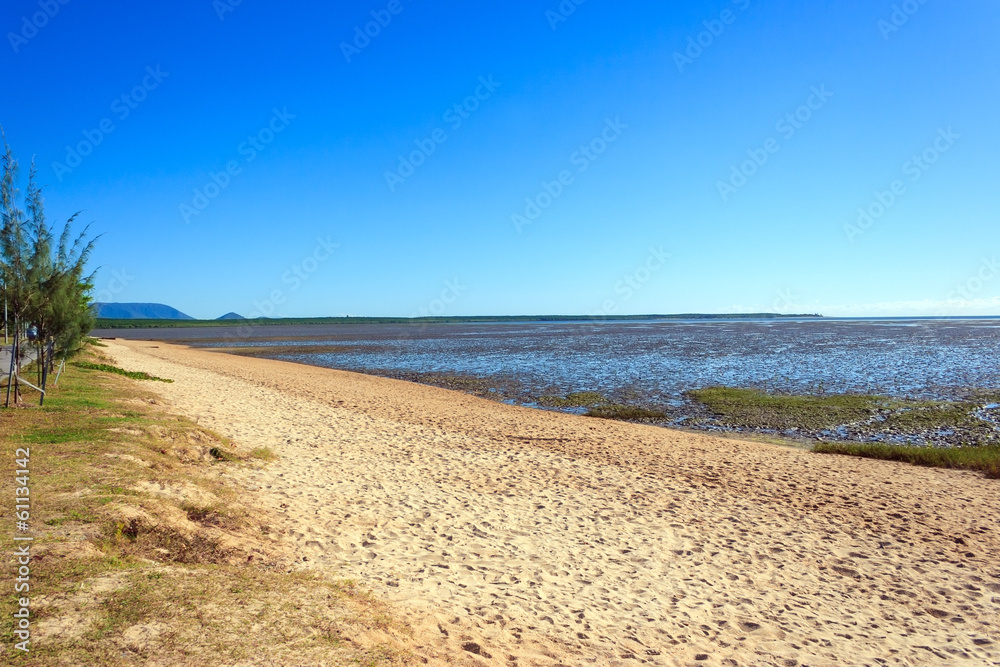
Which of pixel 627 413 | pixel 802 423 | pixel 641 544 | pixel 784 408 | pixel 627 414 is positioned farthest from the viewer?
pixel 784 408

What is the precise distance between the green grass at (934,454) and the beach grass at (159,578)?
49.9 ft

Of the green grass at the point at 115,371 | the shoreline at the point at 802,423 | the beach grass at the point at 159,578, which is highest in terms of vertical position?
the green grass at the point at 115,371

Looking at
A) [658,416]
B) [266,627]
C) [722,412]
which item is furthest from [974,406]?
[266,627]

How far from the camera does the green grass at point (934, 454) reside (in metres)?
13.9

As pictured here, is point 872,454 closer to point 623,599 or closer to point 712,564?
point 712,564

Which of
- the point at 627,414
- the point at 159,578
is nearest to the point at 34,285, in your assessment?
the point at 159,578

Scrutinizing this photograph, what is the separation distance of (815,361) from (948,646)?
41511mm

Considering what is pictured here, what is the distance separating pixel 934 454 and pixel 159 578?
17817 millimetres

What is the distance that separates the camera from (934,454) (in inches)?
584

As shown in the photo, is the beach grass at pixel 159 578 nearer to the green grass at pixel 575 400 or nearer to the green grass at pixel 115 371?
the green grass at pixel 115 371

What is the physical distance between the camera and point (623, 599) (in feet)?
22.9

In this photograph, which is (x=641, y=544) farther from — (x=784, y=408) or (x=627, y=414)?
(x=784, y=408)

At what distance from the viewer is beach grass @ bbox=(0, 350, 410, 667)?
4363 mm

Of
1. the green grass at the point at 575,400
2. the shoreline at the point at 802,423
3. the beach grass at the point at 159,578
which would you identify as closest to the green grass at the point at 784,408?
the shoreline at the point at 802,423
